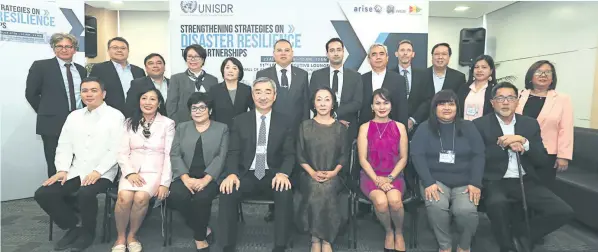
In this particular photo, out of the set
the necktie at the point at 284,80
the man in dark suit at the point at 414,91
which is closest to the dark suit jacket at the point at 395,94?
the man in dark suit at the point at 414,91

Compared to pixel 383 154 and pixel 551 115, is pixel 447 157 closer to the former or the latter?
pixel 383 154

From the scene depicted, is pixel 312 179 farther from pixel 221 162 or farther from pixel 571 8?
pixel 571 8

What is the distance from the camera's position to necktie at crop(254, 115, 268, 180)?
2.94 m

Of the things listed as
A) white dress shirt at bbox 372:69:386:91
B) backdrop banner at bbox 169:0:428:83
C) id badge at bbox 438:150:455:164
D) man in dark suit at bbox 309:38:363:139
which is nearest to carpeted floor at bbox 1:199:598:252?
id badge at bbox 438:150:455:164

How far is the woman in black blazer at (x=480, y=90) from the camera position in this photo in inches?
130

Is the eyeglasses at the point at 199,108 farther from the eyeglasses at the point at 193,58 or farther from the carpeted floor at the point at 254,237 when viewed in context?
the carpeted floor at the point at 254,237

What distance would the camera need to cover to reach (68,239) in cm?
294

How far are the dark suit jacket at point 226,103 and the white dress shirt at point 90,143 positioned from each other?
753 mm

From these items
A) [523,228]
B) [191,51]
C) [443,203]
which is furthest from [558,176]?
[191,51]

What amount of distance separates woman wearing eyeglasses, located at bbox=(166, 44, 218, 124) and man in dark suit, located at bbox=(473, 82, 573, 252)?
2324mm

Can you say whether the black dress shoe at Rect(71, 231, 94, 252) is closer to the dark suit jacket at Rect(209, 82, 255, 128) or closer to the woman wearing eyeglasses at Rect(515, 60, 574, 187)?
the dark suit jacket at Rect(209, 82, 255, 128)

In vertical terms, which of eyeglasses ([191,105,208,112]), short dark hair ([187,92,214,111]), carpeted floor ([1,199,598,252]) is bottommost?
carpeted floor ([1,199,598,252])

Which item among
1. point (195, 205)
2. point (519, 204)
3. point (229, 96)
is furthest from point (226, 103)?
point (519, 204)

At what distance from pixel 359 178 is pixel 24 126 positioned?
3.83 m
